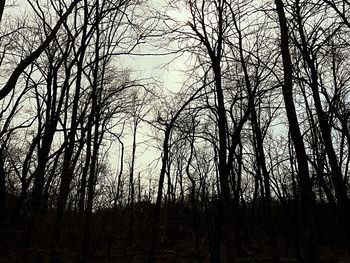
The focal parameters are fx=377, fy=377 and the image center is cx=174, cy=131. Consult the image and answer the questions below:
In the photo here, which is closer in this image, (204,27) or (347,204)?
(204,27)

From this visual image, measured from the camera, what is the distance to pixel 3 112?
18453 millimetres

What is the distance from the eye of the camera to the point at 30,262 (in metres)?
7.01

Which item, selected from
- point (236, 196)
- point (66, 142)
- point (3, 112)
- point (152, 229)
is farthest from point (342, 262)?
point (3, 112)

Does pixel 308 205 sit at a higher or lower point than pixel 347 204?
lower

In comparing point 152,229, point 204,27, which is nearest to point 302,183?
point 152,229

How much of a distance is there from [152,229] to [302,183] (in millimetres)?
5182

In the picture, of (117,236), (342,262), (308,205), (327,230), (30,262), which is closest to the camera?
(30,262)

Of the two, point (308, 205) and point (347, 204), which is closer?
point (308, 205)

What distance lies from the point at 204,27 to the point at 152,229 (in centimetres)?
697

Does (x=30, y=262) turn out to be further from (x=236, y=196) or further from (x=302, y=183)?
(x=236, y=196)

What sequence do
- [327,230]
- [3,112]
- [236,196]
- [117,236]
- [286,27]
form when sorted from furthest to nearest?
[327,230]
[236,196]
[3,112]
[117,236]
[286,27]

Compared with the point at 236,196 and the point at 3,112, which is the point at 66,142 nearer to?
the point at 3,112

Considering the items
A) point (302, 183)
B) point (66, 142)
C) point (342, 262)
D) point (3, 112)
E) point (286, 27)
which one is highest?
point (3, 112)

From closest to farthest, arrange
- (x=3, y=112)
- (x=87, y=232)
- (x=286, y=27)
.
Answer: (x=286, y=27), (x=87, y=232), (x=3, y=112)
